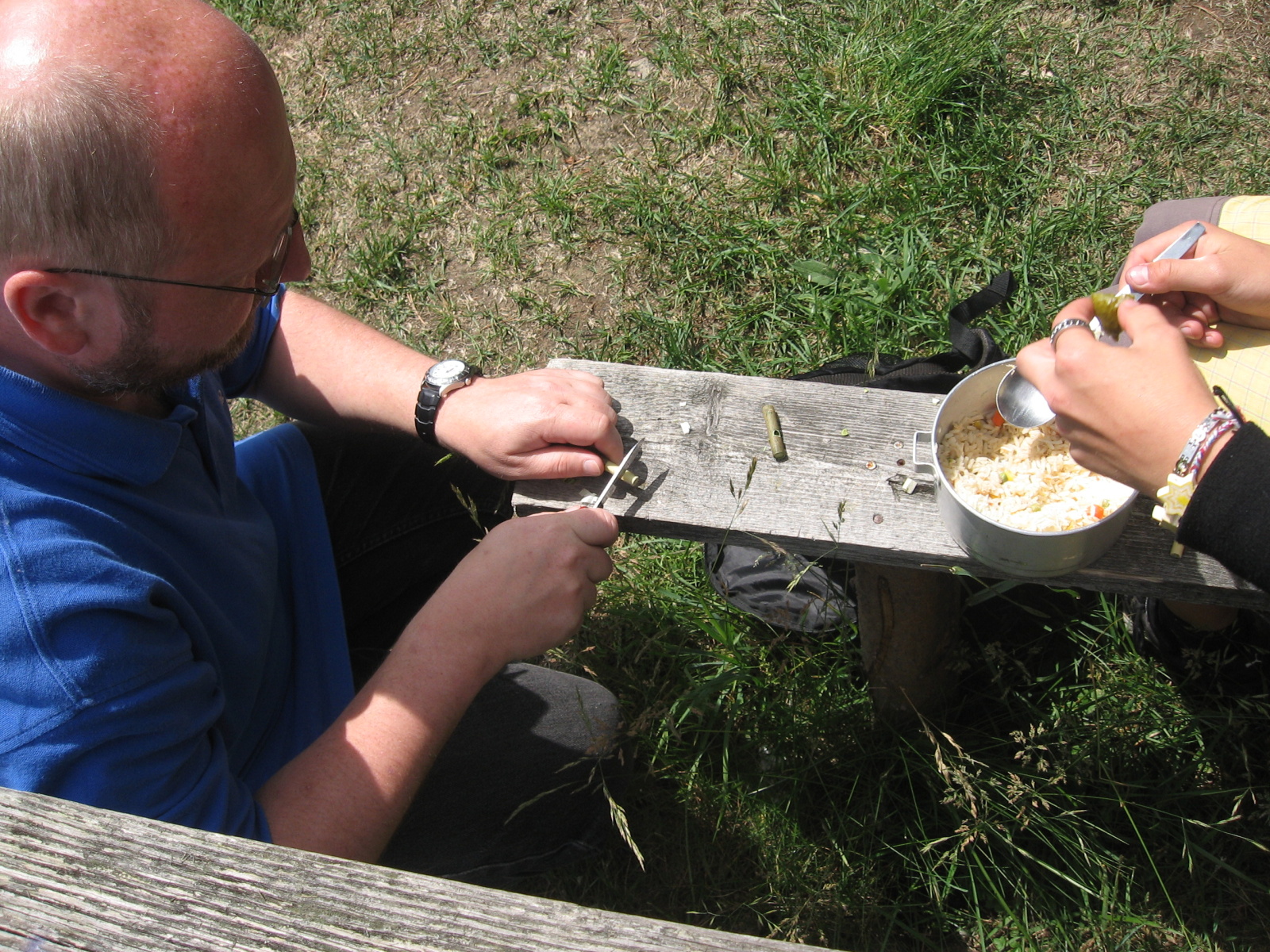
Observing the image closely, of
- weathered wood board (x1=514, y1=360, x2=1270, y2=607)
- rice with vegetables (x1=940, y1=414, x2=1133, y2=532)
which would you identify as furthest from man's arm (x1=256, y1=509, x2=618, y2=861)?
rice with vegetables (x1=940, y1=414, x2=1133, y2=532)

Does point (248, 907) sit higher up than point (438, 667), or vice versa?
point (248, 907)

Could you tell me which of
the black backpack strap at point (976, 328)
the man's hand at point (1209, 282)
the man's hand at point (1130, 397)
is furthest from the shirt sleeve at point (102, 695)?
the black backpack strap at point (976, 328)

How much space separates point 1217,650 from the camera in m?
2.19

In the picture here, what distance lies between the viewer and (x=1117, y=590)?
1530 mm

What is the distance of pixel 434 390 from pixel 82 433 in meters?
0.71

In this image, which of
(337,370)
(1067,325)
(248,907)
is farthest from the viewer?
(337,370)

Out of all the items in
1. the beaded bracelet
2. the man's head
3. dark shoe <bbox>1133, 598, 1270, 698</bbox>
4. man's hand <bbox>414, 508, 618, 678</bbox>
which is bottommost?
dark shoe <bbox>1133, 598, 1270, 698</bbox>

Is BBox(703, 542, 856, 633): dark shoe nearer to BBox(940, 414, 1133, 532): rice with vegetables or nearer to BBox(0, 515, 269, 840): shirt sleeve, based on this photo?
BBox(940, 414, 1133, 532): rice with vegetables

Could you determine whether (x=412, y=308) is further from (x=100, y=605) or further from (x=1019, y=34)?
(x=1019, y=34)

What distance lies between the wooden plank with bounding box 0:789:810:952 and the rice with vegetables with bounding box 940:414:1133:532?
93cm

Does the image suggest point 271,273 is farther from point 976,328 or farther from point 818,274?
point 818,274

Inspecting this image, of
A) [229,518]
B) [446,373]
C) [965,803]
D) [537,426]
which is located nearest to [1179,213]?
[965,803]

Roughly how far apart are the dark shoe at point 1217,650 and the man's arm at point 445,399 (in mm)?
1563

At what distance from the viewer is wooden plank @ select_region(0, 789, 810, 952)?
0.84 metres
